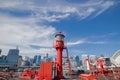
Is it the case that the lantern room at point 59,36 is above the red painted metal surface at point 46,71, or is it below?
above

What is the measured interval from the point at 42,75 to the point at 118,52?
82514 millimetres

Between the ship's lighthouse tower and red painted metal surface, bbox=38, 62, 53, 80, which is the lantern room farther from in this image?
red painted metal surface, bbox=38, 62, 53, 80

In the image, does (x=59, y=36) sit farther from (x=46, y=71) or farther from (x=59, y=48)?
(x=46, y=71)

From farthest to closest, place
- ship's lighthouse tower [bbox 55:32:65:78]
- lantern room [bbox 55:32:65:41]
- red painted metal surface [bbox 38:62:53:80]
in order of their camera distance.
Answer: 1. lantern room [bbox 55:32:65:41]
2. ship's lighthouse tower [bbox 55:32:65:78]
3. red painted metal surface [bbox 38:62:53:80]

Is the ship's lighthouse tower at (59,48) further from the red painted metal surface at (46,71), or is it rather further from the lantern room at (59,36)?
the red painted metal surface at (46,71)

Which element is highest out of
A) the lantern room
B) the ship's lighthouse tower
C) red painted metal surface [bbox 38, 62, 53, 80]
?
the lantern room

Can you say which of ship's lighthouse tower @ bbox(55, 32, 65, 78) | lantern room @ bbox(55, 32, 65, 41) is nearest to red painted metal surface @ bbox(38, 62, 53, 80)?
ship's lighthouse tower @ bbox(55, 32, 65, 78)

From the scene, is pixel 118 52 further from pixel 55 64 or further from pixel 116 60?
pixel 55 64

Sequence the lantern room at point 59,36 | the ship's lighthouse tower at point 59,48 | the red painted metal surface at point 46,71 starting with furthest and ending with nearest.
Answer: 1. the lantern room at point 59,36
2. the ship's lighthouse tower at point 59,48
3. the red painted metal surface at point 46,71

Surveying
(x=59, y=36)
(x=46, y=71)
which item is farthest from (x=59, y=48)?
(x=46, y=71)

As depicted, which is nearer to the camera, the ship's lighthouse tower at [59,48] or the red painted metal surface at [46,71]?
the red painted metal surface at [46,71]

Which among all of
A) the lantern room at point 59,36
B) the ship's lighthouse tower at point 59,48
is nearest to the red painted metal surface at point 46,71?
the ship's lighthouse tower at point 59,48

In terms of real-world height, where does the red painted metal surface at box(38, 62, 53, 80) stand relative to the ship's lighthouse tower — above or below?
below

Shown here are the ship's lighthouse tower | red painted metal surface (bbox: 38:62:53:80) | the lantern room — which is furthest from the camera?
the lantern room
